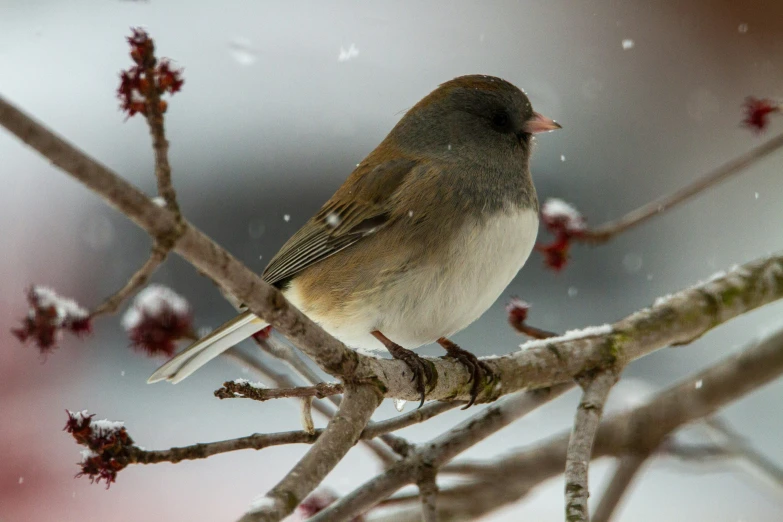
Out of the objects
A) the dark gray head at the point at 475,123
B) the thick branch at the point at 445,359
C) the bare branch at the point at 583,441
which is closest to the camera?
the thick branch at the point at 445,359

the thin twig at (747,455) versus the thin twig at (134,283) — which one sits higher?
the thin twig at (747,455)

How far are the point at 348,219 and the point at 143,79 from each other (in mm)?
1264

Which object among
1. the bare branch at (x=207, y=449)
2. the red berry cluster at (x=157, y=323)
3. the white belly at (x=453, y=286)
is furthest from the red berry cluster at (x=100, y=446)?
the white belly at (x=453, y=286)

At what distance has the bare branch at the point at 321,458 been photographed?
1.10m

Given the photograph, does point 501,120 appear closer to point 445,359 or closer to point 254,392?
point 445,359

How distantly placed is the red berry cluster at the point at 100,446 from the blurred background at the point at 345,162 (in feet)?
6.18

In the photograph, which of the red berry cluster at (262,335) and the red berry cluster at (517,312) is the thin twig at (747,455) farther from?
the red berry cluster at (262,335)

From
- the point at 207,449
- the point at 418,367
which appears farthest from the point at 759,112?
the point at 207,449

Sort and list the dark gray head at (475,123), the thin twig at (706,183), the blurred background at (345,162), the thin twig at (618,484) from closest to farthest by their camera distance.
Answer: the thin twig at (706,183)
the thin twig at (618,484)
the dark gray head at (475,123)
the blurred background at (345,162)

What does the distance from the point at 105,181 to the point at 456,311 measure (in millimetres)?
1234

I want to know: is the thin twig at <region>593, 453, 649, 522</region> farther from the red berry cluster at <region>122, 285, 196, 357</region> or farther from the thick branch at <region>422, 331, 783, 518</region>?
Result: the red berry cluster at <region>122, 285, 196, 357</region>

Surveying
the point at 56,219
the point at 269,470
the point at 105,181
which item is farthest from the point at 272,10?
the point at 105,181

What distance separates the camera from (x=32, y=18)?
4070 millimetres

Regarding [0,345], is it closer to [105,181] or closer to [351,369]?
[351,369]
